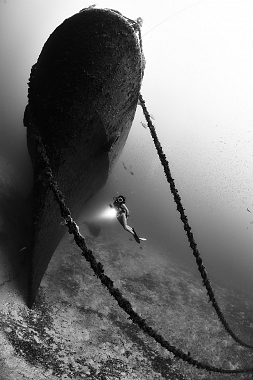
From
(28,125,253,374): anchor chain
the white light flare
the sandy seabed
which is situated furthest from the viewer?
the white light flare

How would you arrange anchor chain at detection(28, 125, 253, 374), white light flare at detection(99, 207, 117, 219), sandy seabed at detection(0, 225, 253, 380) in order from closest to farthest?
1. anchor chain at detection(28, 125, 253, 374)
2. sandy seabed at detection(0, 225, 253, 380)
3. white light flare at detection(99, 207, 117, 219)

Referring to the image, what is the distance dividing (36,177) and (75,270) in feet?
13.8

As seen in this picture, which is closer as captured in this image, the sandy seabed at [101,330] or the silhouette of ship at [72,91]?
the sandy seabed at [101,330]

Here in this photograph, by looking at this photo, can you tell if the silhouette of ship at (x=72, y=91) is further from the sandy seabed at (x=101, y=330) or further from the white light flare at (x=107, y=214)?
the white light flare at (x=107, y=214)

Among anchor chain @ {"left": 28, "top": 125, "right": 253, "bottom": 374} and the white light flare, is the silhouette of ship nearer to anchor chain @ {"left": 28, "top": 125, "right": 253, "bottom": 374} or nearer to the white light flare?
anchor chain @ {"left": 28, "top": 125, "right": 253, "bottom": 374}

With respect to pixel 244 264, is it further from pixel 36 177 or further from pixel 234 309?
pixel 36 177

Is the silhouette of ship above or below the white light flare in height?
below

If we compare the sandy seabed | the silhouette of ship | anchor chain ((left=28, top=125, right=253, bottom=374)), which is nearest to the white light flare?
the sandy seabed

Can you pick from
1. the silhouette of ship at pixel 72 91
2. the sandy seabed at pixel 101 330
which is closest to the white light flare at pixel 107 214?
the sandy seabed at pixel 101 330

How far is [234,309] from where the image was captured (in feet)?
29.6

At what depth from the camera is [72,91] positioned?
357 cm

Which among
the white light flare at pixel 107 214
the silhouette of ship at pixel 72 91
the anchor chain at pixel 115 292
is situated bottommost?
the anchor chain at pixel 115 292

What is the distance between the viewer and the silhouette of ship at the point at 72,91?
11.8ft

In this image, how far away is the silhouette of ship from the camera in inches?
142
